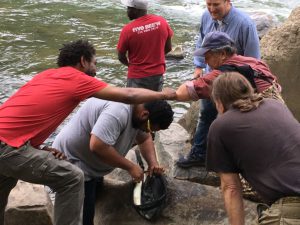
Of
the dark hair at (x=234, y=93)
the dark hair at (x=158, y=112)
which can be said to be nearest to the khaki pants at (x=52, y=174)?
the dark hair at (x=158, y=112)

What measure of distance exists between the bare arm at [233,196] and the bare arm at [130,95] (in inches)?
36.7

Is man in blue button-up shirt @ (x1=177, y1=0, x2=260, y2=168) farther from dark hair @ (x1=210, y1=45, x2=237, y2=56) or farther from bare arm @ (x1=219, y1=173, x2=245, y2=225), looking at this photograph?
bare arm @ (x1=219, y1=173, x2=245, y2=225)

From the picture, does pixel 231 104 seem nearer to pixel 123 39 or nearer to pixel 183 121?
pixel 123 39

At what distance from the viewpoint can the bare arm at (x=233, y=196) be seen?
3.34m

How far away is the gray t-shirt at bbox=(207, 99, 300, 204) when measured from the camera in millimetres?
3104

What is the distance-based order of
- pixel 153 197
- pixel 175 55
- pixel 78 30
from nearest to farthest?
pixel 153 197 → pixel 175 55 → pixel 78 30

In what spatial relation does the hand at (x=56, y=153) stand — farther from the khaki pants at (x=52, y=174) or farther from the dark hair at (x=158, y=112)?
the dark hair at (x=158, y=112)

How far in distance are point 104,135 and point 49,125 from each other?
16.2 inches

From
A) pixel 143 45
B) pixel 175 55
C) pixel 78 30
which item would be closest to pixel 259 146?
pixel 143 45

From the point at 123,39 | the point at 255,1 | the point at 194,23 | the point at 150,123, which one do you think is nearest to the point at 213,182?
the point at 150,123

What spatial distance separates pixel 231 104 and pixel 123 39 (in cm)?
331

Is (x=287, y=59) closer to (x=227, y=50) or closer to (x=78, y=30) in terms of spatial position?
(x=227, y=50)

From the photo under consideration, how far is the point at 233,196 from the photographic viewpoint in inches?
132

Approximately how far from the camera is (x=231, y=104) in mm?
3256
